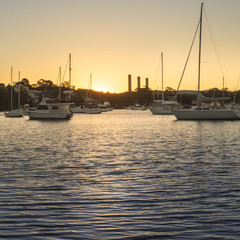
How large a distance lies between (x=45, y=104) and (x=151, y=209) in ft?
238

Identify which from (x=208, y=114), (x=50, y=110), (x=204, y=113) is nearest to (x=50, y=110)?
(x=50, y=110)

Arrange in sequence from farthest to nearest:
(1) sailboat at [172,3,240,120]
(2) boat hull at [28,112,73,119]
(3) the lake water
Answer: (2) boat hull at [28,112,73,119] < (1) sailboat at [172,3,240,120] < (3) the lake water

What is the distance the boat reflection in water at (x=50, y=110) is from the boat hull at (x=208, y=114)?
74.3 ft

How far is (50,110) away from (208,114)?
3002cm

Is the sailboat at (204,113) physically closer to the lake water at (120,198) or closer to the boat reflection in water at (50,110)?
the boat reflection in water at (50,110)

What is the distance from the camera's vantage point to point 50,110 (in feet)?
266

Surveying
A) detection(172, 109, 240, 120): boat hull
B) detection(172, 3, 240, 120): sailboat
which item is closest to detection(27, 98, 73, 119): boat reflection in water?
detection(172, 109, 240, 120): boat hull

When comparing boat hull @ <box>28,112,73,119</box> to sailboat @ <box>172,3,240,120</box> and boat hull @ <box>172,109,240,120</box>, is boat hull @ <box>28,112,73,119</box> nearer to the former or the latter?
boat hull @ <box>172,109,240,120</box>

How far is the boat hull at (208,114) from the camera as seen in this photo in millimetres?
72125

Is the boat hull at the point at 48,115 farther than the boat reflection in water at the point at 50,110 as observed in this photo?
Yes

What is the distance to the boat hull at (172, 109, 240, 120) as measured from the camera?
72125 mm

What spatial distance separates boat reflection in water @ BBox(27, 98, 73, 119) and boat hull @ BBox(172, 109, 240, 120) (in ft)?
74.3

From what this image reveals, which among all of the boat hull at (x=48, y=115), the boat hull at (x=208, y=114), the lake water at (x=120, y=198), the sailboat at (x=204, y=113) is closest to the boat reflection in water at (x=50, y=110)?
the boat hull at (x=48, y=115)

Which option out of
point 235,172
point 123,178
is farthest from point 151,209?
point 235,172
